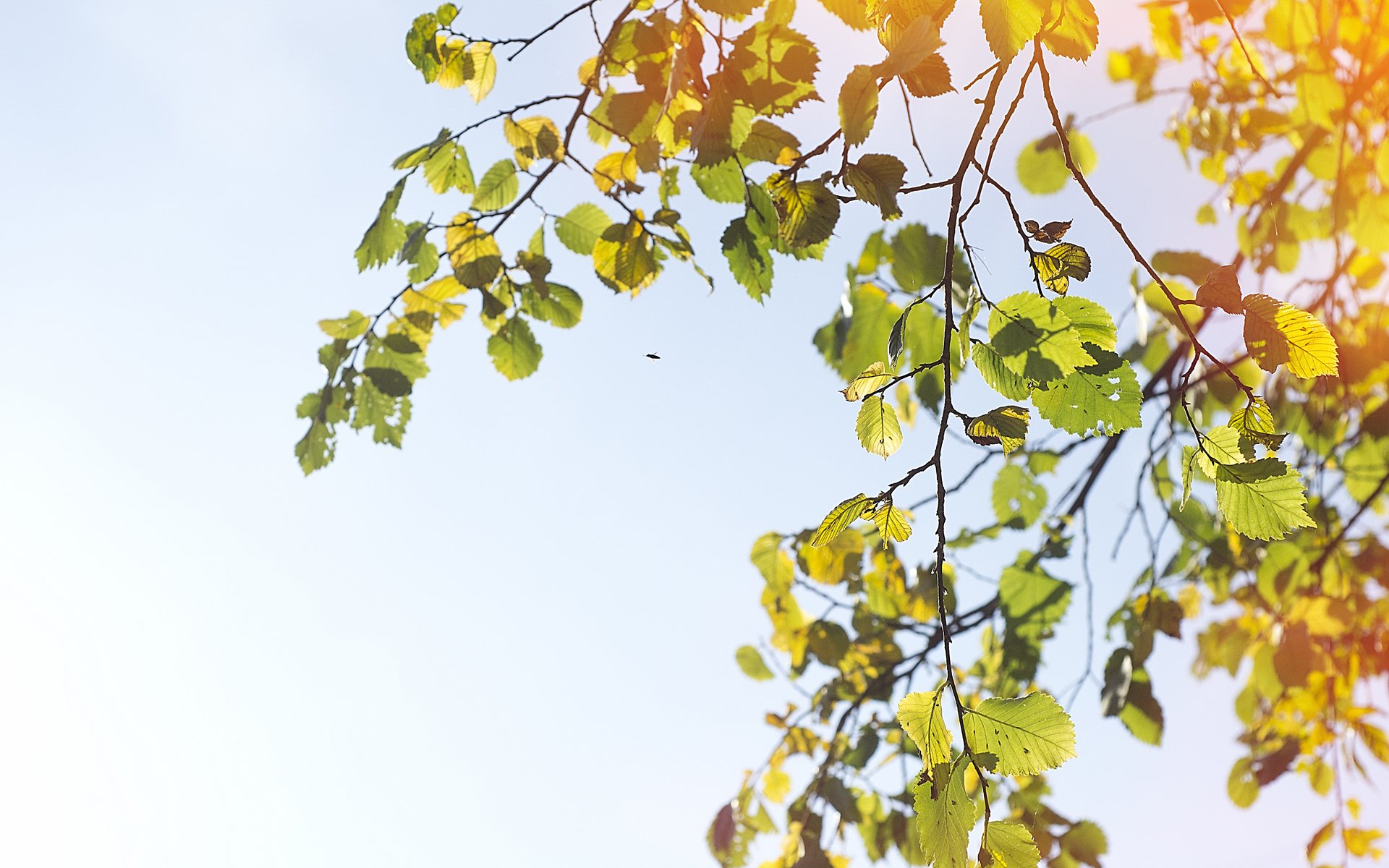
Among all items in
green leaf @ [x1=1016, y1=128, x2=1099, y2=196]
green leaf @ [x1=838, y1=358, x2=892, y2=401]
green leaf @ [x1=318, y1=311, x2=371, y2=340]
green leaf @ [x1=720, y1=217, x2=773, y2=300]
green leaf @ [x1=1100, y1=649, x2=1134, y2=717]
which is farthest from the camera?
green leaf @ [x1=1016, y1=128, x2=1099, y2=196]

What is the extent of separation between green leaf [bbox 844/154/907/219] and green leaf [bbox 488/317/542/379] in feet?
2.40

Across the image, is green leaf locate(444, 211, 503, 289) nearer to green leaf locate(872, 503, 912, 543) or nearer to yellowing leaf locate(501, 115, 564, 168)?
yellowing leaf locate(501, 115, 564, 168)

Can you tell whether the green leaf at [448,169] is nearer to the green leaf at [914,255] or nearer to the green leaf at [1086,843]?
the green leaf at [914,255]

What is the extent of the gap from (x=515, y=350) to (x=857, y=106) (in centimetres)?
79

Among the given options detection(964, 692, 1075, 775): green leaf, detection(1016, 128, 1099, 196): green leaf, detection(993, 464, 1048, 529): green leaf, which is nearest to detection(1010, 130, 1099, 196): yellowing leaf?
detection(1016, 128, 1099, 196): green leaf

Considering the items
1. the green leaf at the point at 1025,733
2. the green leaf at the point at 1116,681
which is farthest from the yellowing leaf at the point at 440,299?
the green leaf at the point at 1116,681

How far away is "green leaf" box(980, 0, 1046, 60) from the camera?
0.75 metres

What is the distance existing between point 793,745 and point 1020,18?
1909 mm

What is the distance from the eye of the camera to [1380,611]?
2.81 metres

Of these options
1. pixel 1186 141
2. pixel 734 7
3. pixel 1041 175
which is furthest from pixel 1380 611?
pixel 734 7

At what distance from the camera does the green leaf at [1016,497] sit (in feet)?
6.81

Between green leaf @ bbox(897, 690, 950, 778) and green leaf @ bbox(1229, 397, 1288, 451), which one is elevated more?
green leaf @ bbox(1229, 397, 1288, 451)

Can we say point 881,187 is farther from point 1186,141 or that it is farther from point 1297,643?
point 1186,141

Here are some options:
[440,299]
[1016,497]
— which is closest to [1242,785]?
[1016,497]
